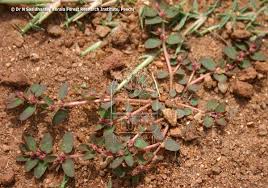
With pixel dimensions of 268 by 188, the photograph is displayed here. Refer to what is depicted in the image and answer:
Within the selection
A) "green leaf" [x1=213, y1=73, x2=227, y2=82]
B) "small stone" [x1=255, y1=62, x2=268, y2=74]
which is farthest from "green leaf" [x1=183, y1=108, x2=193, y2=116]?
"small stone" [x1=255, y1=62, x2=268, y2=74]

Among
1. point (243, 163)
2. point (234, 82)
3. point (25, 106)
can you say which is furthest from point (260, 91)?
point (25, 106)

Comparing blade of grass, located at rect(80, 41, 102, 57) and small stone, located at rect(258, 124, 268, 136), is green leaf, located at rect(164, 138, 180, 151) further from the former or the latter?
blade of grass, located at rect(80, 41, 102, 57)

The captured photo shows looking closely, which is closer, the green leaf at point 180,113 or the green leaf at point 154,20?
the green leaf at point 180,113

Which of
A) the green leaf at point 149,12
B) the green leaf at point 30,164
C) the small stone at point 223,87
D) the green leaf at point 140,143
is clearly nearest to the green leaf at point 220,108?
the small stone at point 223,87

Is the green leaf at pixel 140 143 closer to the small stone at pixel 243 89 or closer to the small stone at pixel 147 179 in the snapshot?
the small stone at pixel 147 179

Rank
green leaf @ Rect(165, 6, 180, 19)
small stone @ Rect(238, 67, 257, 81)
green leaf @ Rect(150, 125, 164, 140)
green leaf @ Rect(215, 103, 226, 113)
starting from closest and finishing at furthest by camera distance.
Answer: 1. green leaf @ Rect(150, 125, 164, 140)
2. green leaf @ Rect(215, 103, 226, 113)
3. small stone @ Rect(238, 67, 257, 81)
4. green leaf @ Rect(165, 6, 180, 19)

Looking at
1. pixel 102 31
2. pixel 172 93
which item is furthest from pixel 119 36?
pixel 172 93

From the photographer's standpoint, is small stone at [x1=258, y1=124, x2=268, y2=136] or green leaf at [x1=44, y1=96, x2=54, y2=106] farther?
small stone at [x1=258, y1=124, x2=268, y2=136]
